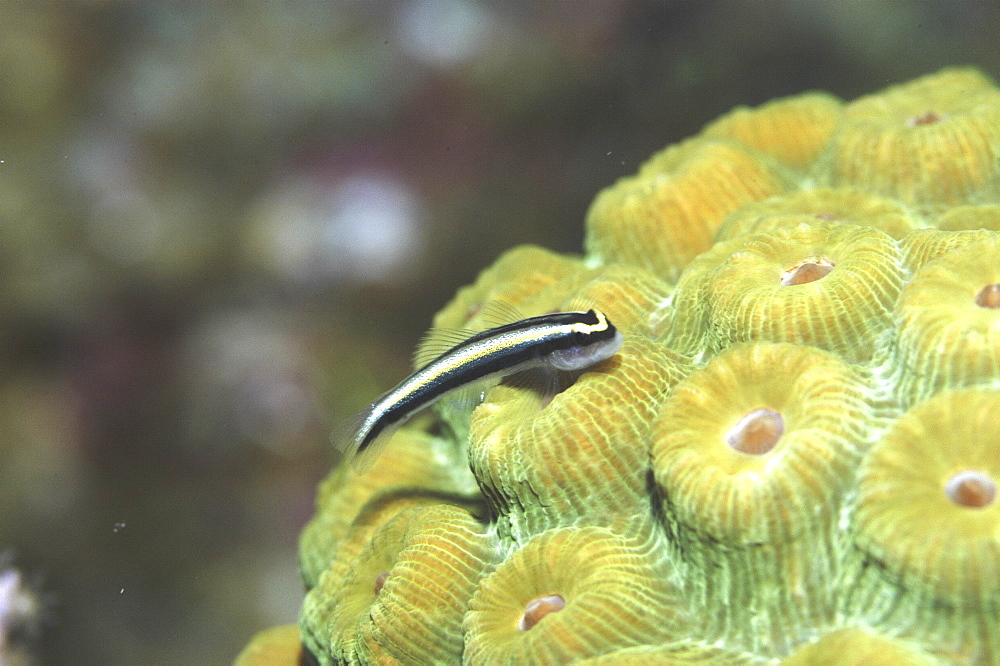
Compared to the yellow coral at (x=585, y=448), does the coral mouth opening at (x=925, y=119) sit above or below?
above

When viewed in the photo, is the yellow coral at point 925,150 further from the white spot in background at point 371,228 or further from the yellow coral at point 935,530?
the white spot in background at point 371,228

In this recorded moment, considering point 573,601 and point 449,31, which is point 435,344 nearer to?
point 573,601

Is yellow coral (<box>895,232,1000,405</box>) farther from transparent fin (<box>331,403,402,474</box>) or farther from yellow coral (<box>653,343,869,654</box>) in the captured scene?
transparent fin (<box>331,403,402,474</box>)

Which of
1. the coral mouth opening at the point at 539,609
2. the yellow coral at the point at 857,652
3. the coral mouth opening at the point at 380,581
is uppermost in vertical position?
the coral mouth opening at the point at 380,581

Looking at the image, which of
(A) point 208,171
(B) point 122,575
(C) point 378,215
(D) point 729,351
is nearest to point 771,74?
(C) point 378,215

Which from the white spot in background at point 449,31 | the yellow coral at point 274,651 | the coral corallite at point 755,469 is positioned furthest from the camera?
the white spot in background at point 449,31

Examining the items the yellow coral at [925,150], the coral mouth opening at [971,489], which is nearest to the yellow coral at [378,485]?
the coral mouth opening at [971,489]

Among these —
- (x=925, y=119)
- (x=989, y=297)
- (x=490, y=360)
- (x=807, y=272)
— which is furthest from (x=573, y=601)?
(x=925, y=119)
